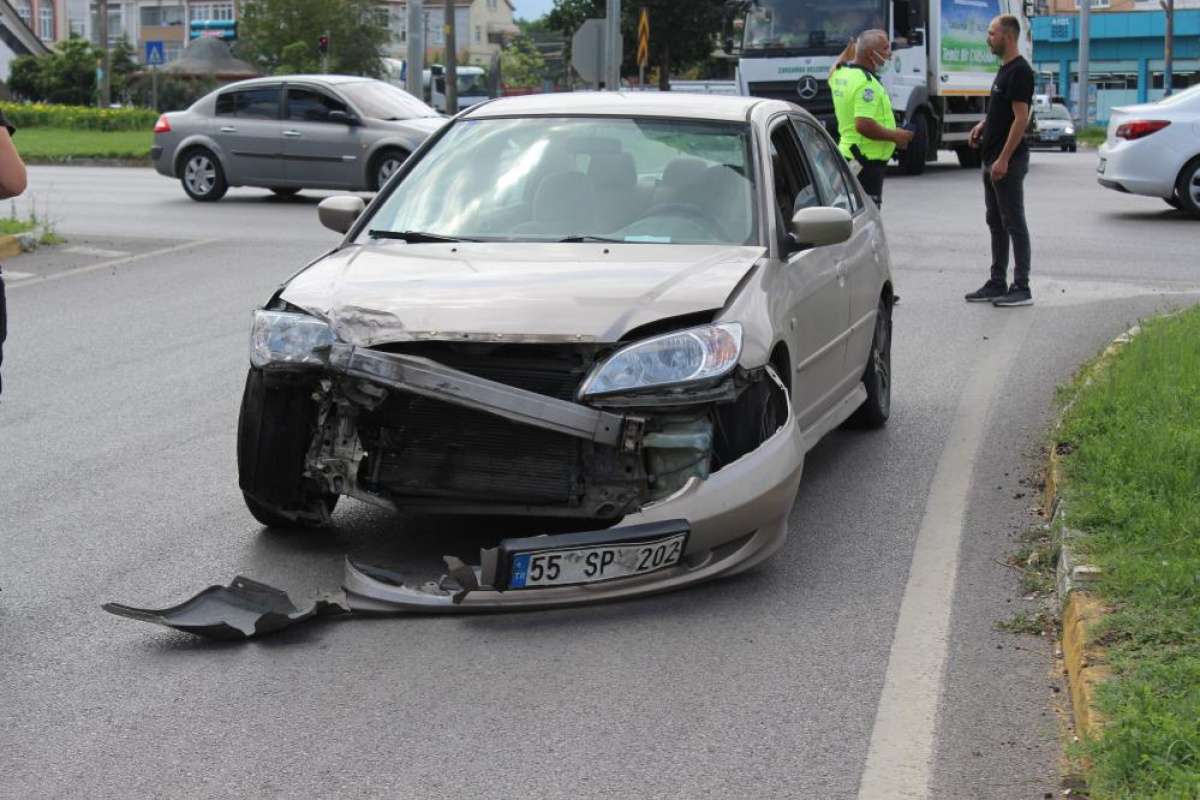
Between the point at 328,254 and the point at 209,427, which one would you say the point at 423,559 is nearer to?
the point at 328,254

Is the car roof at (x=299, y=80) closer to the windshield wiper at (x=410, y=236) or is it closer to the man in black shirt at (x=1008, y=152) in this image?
the man in black shirt at (x=1008, y=152)

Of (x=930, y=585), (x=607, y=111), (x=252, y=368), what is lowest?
(x=930, y=585)

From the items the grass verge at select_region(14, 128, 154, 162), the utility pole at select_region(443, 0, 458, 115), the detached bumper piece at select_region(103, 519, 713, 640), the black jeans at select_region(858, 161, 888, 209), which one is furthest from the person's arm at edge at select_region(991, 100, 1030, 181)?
the utility pole at select_region(443, 0, 458, 115)

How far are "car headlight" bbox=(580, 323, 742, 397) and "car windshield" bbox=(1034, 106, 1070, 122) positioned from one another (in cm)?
4020

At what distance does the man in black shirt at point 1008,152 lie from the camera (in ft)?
40.0

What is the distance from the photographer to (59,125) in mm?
47188

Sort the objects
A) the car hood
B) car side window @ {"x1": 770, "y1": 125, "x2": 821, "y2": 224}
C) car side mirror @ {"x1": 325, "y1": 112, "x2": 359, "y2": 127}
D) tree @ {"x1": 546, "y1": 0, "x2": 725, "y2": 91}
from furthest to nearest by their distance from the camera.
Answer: tree @ {"x1": 546, "y1": 0, "x2": 725, "y2": 91} < car side mirror @ {"x1": 325, "y1": 112, "x2": 359, "y2": 127} < car side window @ {"x1": 770, "y1": 125, "x2": 821, "y2": 224} < the car hood

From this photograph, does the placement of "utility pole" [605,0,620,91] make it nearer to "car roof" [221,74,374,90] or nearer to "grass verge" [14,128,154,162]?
"car roof" [221,74,374,90]

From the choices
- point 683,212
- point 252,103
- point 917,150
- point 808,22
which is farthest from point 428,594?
point 917,150

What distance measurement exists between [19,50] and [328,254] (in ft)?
280

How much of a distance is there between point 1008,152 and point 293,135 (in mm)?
11494

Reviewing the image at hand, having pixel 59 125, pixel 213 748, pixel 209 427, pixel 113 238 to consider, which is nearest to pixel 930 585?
A: pixel 213 748

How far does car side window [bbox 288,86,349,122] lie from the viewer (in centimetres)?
2145

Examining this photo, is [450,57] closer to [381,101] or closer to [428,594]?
[381,101]
